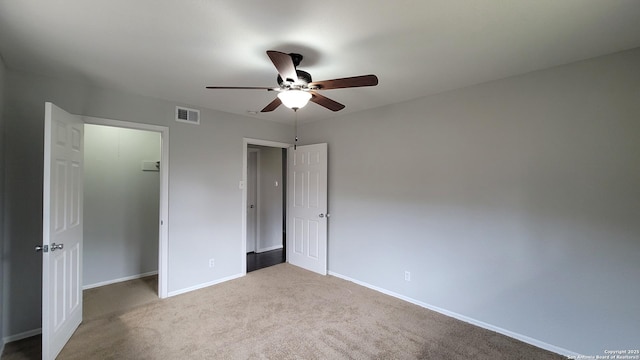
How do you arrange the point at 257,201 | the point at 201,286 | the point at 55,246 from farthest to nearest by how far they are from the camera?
the point at 257,201, the point at 201,286, the point at 55,246

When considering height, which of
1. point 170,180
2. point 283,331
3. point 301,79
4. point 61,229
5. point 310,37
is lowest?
point 283,331

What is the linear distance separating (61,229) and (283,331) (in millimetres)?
2104

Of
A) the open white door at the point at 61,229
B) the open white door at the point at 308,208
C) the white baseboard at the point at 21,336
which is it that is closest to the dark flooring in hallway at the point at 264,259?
the open white door at the point at 308,208

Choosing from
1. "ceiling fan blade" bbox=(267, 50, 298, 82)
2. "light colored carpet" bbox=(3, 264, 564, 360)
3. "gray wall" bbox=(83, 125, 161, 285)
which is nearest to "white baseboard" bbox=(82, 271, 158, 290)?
"gray wall" bbox=(83, 125, 161, 285)

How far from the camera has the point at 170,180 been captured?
3.24 meters

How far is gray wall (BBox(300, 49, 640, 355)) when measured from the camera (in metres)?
2.01

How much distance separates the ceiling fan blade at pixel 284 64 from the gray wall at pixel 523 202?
1.88 metres

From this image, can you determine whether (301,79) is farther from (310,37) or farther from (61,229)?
(61,229)

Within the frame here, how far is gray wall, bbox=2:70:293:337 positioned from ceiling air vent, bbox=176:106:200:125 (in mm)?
67

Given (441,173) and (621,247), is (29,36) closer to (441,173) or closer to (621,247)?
(441,173)

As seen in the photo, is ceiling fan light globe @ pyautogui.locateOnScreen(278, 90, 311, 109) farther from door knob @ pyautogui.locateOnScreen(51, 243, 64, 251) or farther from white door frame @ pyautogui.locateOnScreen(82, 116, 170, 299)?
door knob @ pyautogui.locateOnScreen(51, 243, 64, 251)

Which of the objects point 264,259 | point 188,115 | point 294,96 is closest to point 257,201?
point 264,259

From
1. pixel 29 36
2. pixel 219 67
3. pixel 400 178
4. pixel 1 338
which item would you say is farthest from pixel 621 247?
pixel 1 338

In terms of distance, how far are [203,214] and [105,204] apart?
4.74 feet
